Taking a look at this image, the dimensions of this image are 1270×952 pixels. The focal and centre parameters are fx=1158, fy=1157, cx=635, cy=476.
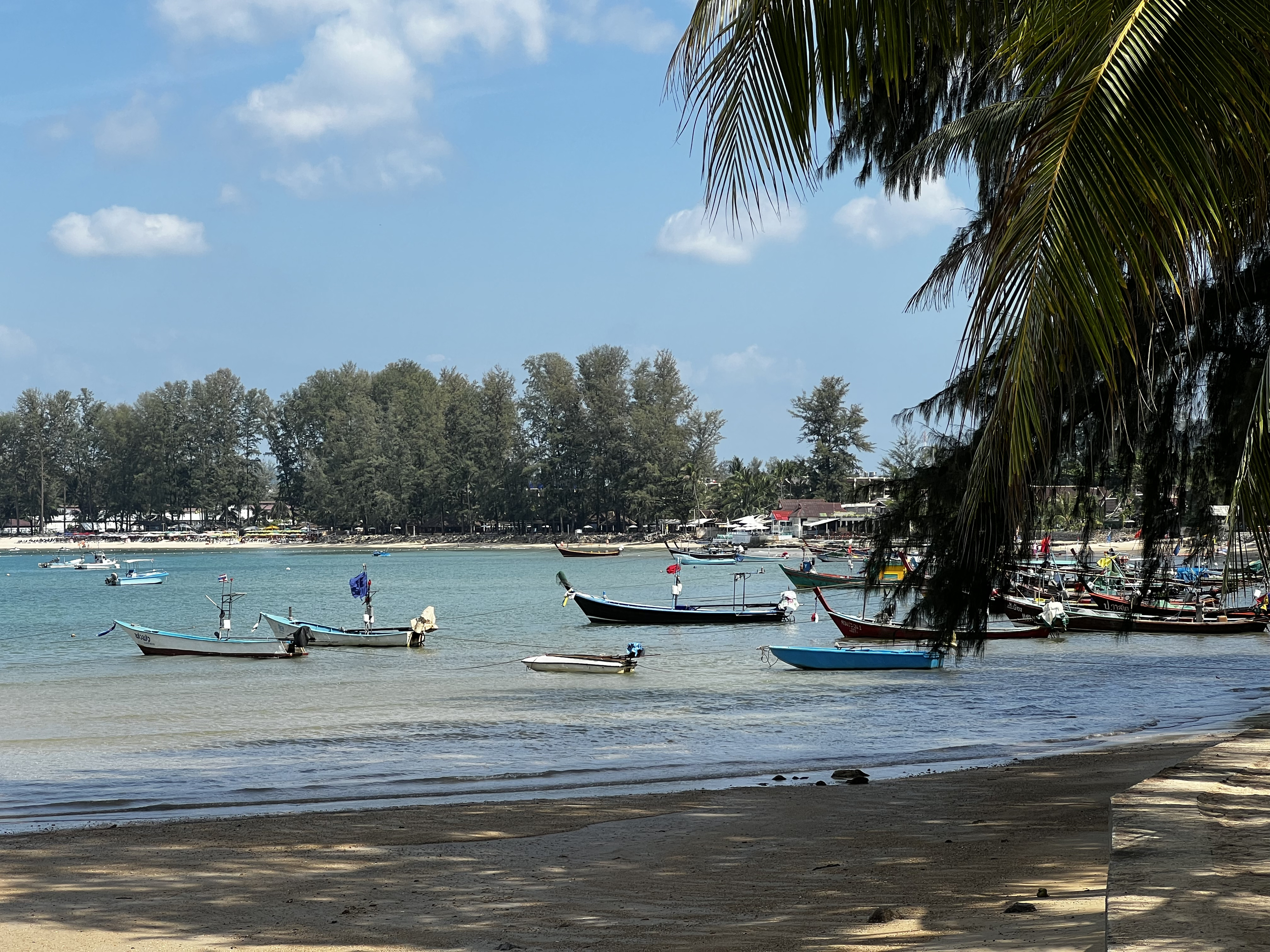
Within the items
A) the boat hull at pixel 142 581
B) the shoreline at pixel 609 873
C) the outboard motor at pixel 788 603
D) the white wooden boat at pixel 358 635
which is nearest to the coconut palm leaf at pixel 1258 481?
the shoreline at pixel 609 873

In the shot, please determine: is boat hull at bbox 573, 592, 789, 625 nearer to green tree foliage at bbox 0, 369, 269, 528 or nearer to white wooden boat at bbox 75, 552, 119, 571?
white wooden boat at bbox 75, 552, 119, 571

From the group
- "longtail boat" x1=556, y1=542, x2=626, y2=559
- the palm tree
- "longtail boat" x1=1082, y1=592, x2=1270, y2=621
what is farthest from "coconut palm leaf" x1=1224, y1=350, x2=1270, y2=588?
"longtail boat" x1=556, y1=542, x2=626, y2=559

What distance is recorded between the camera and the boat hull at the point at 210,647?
30.5 m

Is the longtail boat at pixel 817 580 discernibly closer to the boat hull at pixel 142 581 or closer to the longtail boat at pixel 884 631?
the longtail boat at pixel 884 631

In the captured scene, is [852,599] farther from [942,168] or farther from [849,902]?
[849,902]

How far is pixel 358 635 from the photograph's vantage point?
1304 inches

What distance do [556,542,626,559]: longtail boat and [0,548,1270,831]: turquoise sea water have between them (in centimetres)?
6336

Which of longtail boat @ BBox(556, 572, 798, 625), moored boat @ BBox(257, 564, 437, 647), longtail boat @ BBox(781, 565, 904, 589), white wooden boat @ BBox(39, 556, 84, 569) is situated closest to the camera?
moored boat @ BBox(257, 564, 437, 647)

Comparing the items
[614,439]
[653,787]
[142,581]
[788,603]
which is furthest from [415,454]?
[653,787]

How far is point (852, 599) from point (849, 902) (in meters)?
44.8

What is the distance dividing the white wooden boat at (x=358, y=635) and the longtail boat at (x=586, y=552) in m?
68.3

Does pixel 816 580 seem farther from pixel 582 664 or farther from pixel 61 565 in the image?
pixel 61 565

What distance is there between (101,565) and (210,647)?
231ft

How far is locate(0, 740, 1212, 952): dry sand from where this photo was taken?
19.4 feet
